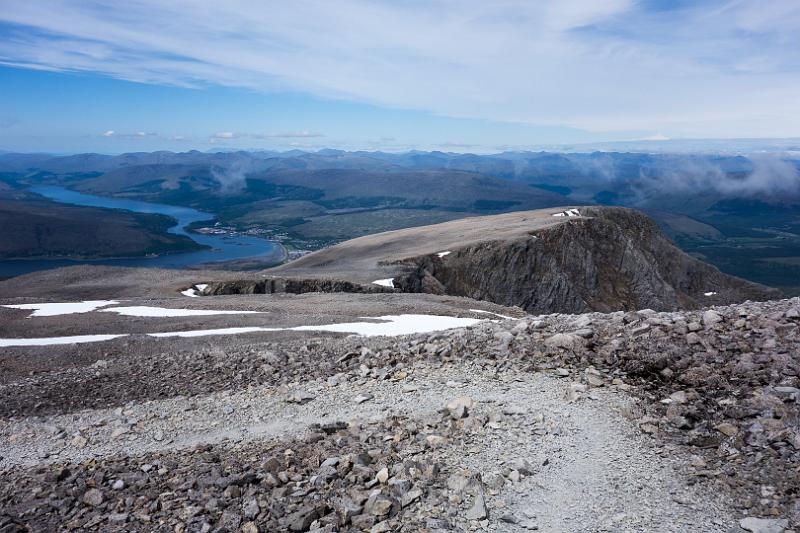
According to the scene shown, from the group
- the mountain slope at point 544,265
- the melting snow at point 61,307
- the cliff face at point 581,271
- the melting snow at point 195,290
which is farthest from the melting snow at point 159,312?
the cliff face at point 581,271

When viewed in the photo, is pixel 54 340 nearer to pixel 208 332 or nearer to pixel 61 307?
pixel 208 332

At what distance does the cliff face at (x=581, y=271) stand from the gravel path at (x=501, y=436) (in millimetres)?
38806

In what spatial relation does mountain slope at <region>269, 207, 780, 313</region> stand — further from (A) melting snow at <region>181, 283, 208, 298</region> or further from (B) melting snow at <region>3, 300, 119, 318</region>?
(B) melting snow at <region>3, 300, 119, 318</region>

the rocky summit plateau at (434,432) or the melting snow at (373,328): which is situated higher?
the rocky summit plateau at (434,432)

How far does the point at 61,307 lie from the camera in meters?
30.4

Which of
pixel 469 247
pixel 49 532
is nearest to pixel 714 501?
pixel 49 532

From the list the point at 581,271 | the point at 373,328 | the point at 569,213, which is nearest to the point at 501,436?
the point at 373,328

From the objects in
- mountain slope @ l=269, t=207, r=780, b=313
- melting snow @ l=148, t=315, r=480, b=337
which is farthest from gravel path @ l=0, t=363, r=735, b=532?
mountain slope @ l=269, t=207, r=780, b=313

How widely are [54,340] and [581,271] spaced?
208 ft

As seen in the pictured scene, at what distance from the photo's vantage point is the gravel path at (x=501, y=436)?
24.0 ft

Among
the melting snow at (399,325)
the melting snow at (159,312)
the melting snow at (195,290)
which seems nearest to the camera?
the melting snow at (399,325)

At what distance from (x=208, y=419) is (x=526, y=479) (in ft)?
21.2

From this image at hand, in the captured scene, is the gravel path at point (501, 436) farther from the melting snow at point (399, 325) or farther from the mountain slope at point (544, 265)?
the mountain slope at point (544, 265)

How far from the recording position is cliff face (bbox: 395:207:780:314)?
61.2m
